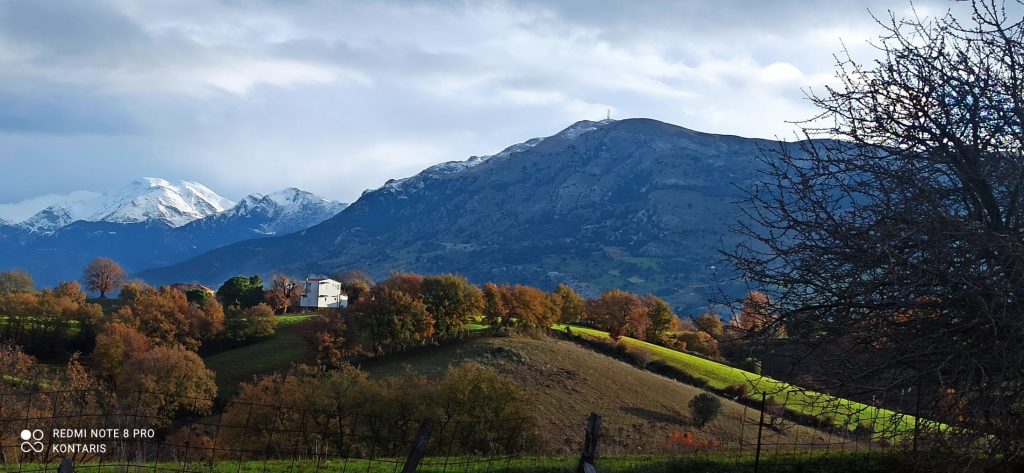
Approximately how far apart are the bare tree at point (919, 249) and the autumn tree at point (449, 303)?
71976mm

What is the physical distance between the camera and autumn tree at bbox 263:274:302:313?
124 m

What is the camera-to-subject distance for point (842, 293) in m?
9.66

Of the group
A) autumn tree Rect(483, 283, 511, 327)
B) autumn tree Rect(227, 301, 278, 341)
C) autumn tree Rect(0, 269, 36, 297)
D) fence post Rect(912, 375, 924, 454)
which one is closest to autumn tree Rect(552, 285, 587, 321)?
autumn tree Rect(483, 283, 511, 327)

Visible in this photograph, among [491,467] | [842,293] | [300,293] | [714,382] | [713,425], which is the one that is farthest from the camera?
[300,293]

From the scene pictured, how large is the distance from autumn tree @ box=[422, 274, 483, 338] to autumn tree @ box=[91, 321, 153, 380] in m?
29.3

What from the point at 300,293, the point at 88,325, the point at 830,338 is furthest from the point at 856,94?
the point at 300,293

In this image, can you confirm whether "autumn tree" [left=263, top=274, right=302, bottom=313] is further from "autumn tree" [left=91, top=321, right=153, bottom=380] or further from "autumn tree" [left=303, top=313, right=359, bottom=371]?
"autumn tree" [left=303, top=313, right=359, bottom=371]

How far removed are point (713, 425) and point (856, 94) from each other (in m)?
47.2

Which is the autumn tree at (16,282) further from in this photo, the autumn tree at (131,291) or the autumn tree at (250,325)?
the autumn tree at (250,325)

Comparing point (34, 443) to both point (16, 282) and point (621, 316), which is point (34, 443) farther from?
point (16, 282)

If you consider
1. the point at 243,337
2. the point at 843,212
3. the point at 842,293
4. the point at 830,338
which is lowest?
the point at 243,337

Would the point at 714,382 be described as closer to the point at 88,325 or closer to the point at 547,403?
the point at 547,403

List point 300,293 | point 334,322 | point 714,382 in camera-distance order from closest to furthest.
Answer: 1. point 714,382
2. point 334,322
3. point 300,293

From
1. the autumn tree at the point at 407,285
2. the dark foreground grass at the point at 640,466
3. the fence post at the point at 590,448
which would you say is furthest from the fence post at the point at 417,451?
the autumn tree at the point at 407,285
